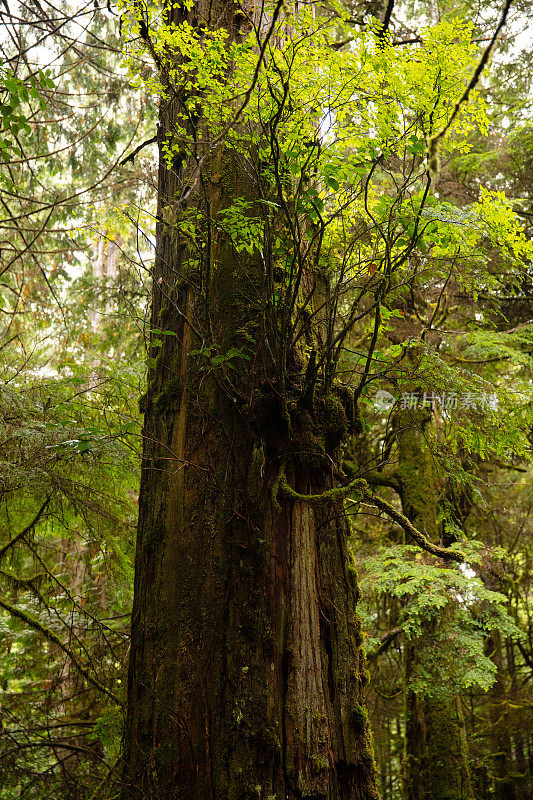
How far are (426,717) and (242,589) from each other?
6017 mm

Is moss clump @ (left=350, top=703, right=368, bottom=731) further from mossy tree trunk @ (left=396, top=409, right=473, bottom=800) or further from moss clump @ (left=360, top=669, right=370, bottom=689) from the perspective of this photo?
mossy tree trunk @ (left=396, top=409, right=473, bottom=800)

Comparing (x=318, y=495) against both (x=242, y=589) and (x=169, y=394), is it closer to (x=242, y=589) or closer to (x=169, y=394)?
(x=242, y=589)

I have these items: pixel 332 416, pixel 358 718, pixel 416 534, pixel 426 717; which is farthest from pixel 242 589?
pixel 426 717

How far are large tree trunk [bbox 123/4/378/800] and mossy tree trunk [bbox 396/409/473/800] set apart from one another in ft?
11.4

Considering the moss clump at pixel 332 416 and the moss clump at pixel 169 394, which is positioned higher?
the moss clump at pixel 169 394

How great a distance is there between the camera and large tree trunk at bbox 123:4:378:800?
6.68 ft

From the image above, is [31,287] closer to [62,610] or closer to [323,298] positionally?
[62,610]

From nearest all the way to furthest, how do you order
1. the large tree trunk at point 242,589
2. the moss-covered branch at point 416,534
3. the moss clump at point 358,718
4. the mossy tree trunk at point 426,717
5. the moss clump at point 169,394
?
1. the large tree trunk at point 242,589
2. the moss clump at point 358,718
3. the moss-covered branch at point 416,534
4. the moss clump at point 169,394
5. the mossy tree trunk at point 426,717

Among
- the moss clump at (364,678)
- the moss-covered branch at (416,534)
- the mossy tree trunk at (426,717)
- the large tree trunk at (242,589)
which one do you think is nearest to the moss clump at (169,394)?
the large tree trunk at (242,589)

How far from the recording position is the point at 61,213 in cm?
676

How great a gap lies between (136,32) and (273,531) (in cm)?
246

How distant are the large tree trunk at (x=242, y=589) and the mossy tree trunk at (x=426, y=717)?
11.4 feet

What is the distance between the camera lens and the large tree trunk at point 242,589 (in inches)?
80.2

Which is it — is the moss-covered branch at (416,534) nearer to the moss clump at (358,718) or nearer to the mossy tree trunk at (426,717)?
the moss clump at (358,718)
